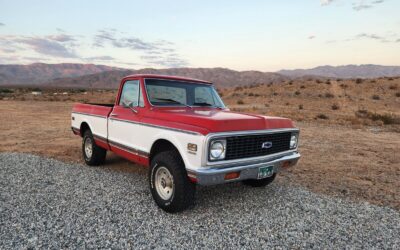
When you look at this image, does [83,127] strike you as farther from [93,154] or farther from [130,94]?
[130,94]

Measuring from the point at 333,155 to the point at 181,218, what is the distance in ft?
19.5

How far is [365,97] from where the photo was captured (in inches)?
989

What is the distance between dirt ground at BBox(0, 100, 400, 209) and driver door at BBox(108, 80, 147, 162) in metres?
1.24

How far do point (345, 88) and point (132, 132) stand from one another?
28.3 meters

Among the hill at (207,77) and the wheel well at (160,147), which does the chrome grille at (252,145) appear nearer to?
the wheel well at (160,147)

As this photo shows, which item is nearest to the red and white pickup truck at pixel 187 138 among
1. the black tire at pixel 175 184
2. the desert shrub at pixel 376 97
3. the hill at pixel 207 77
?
the black tire at pixel 175 184

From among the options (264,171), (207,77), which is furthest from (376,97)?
(207,77)

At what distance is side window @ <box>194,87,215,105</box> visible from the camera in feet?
18.2

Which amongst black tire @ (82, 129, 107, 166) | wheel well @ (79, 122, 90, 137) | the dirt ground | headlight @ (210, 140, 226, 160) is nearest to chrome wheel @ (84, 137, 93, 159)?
black tire @ (82, 129, 107, 166)

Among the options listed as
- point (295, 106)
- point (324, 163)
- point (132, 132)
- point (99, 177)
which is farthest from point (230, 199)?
point (295, 106)

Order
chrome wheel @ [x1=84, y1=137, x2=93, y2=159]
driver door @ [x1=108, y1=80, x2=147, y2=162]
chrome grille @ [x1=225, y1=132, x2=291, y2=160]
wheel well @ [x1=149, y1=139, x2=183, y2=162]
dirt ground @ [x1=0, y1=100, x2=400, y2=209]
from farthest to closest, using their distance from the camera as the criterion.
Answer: chrome wheel @ [x1=84, y1=137, x2=93, y2=159] → dirt ground @ [x1=0, y1=100, x2=400, y2=209] → driver door @ [x1=108, y1=80, x2=147, y2=162] → wheel well @ [x1=149, y1=139, x2=183, y2=162] → chrome grille @ [x1=225, y1=132, x2=291, y2=160]

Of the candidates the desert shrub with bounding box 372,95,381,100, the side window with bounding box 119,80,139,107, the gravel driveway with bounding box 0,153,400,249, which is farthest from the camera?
the desert shrub with bounding box 372,95,381,100

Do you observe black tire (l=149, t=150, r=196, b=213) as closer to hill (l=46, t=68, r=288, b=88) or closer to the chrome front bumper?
the chrome front bumper

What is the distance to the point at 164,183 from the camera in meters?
4.46
